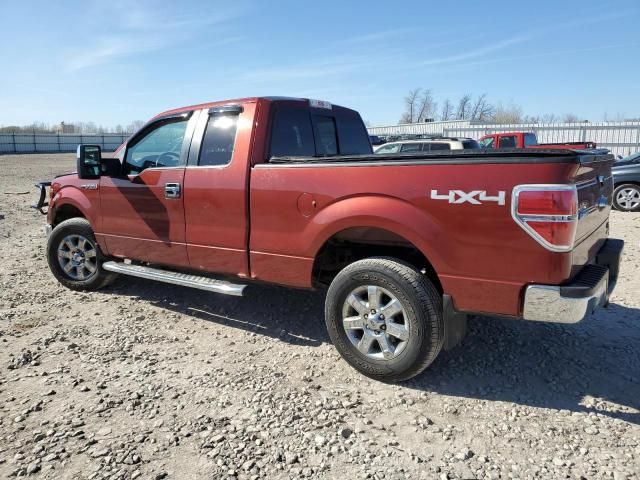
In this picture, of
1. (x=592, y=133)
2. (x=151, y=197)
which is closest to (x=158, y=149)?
(x=151, y=197)

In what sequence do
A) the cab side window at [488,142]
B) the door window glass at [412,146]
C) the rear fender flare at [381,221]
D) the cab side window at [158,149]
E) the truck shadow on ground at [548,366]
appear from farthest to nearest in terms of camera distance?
the cab side window at [488,142] → the door window glass at [412,146] → the cab side window at [158,149] → the truck shadow on ground at [548,366] → the rear fender flare at [381,221]

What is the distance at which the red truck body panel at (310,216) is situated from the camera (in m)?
2.88

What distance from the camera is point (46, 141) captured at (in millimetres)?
51125

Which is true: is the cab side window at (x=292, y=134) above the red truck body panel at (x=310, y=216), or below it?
above

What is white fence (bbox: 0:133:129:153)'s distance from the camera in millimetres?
47531

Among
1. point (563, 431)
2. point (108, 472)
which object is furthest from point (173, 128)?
point (563, 431)

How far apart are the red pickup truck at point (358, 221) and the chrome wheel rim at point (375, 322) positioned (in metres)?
0.01

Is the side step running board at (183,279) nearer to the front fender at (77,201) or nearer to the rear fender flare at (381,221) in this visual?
the front fender at (77,201)

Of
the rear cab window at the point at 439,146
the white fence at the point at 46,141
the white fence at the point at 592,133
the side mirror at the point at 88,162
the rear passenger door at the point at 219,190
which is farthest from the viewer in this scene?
the white fence at the point at 46,141

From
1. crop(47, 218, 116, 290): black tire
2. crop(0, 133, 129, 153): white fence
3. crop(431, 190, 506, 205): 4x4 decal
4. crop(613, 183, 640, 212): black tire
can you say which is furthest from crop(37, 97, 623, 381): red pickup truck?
crop(0, 133, 129, 153): white fence

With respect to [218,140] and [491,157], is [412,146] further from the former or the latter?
[491,157]

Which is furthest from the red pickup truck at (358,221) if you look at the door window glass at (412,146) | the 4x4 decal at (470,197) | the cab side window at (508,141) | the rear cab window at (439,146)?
the cab side window at (508,141)

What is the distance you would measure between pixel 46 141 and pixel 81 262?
53579 millimetres

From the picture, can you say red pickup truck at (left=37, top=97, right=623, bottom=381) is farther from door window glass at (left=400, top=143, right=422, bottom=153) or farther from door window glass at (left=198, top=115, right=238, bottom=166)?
door window glass at (left=400, top=143, right=422, bottom=153)
